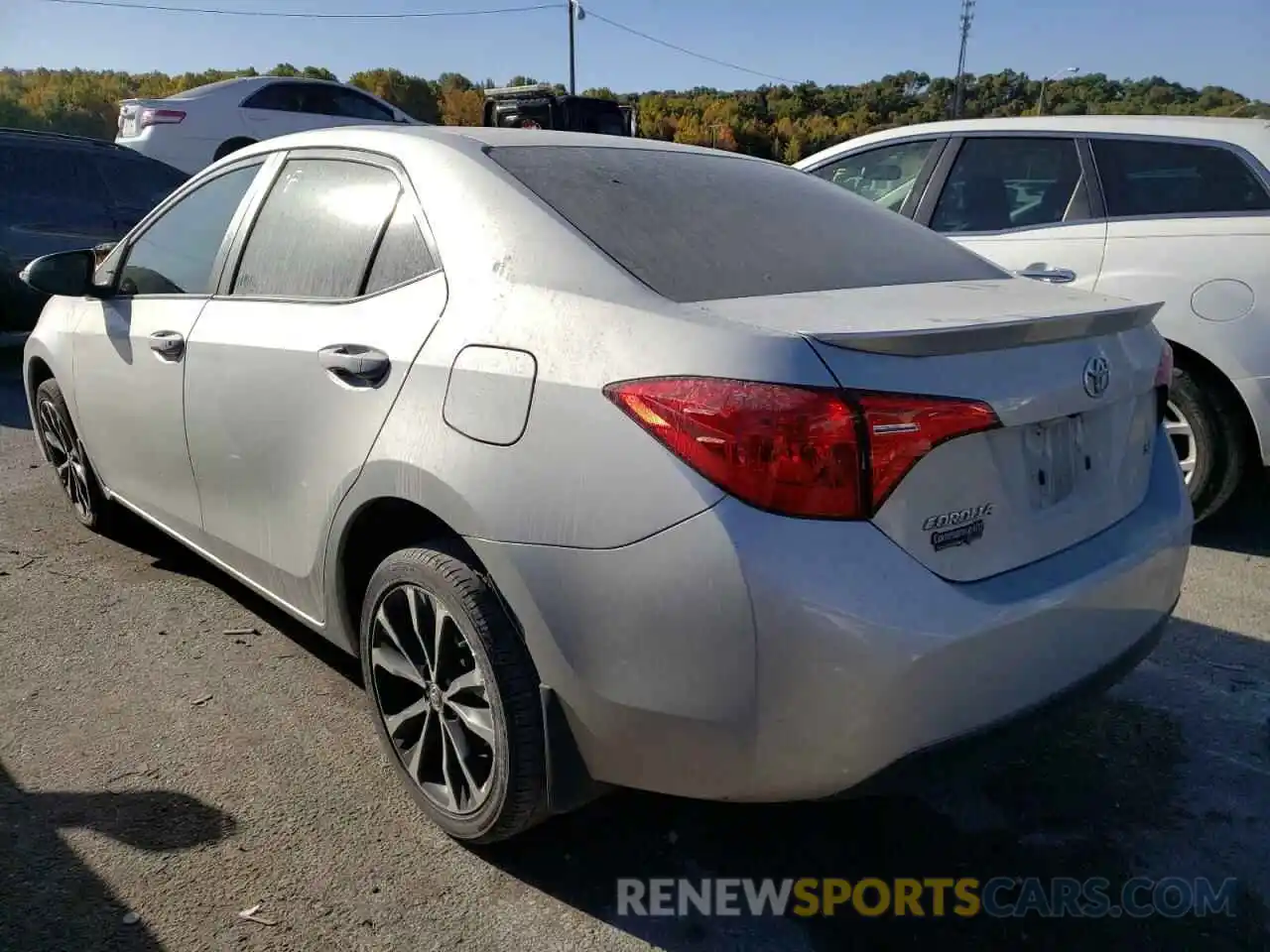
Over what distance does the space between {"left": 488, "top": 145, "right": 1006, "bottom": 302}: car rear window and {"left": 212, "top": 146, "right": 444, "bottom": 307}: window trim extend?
Result: 0.24 meters

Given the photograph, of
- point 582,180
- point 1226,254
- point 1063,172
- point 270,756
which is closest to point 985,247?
point 1063,172

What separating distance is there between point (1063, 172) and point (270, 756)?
4.09 m

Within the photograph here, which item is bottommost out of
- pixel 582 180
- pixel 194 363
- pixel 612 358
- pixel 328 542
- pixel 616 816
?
pixel 616 816

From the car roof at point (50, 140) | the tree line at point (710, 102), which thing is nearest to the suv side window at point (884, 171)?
the car roof at point (50, 140)

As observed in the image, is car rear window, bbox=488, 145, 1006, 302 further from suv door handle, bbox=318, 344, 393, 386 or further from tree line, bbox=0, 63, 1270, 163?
tree line, bbox=0, 63, 1270, 163

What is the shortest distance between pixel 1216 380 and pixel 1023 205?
47.0 inches

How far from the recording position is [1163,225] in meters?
4.18

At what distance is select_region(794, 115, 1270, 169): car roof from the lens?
4.20m

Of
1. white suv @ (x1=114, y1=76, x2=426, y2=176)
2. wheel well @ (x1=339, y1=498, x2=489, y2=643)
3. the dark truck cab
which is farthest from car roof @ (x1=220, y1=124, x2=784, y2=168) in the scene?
the dark truck cab

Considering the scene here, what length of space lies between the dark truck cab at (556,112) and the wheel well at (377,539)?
15.3 m

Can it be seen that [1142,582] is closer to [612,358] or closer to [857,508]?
[857,508]

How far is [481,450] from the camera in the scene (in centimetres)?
203

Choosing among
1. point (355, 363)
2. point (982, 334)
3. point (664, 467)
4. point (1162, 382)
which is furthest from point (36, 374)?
point (1162, 382)

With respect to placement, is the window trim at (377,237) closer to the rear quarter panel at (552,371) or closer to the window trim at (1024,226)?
the rear quarter panel at (552,371)
